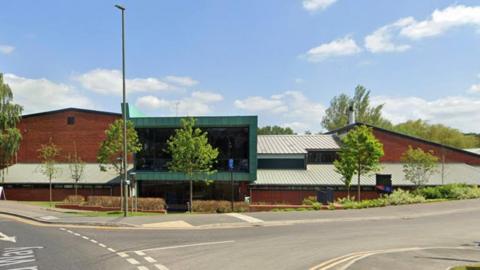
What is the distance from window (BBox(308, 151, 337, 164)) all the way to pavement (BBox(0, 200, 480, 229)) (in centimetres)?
1786

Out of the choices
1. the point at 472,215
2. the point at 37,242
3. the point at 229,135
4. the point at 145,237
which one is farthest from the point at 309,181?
the point at 37,242

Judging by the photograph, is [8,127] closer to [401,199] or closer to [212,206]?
[212,206]

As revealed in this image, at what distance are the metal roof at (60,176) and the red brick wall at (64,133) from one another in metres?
2.04

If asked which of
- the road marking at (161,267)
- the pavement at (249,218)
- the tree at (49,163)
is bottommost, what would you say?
the pavement at (249,218)

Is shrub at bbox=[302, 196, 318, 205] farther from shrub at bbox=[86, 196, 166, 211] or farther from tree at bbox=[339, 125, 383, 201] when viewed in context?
shrub at bbox=[86, 196, 166, 211]

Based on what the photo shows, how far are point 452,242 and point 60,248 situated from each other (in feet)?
48.9

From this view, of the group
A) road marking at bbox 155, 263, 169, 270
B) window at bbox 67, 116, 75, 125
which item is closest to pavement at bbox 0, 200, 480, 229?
road marking at bbox 155, 263, 169, 270

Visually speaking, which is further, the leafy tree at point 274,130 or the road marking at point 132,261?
the leafy tree at point 274,130

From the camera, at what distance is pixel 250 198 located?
3900cm

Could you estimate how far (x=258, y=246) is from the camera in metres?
14.8

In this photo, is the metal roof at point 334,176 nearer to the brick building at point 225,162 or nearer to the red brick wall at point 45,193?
the brick building at point 225,162

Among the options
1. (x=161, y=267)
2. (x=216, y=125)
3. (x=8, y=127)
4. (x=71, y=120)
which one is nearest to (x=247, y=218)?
(x=161, y=267)

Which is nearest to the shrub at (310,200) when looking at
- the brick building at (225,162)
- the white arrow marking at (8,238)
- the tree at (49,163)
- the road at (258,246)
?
the brick building at (225,162)

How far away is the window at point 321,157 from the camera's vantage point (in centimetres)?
4672
